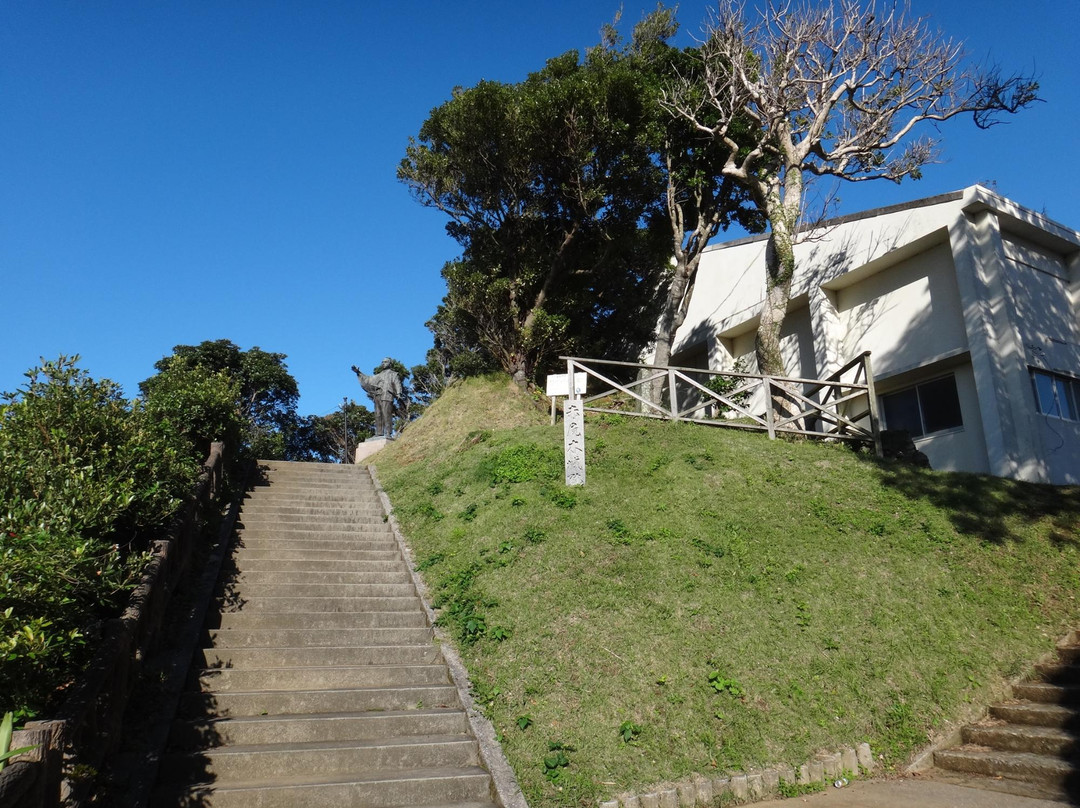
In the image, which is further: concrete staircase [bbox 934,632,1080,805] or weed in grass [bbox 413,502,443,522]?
weed in grass [bbox 413,502,443,522]

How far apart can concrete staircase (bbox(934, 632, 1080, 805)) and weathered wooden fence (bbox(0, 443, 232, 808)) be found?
6803 millimetres

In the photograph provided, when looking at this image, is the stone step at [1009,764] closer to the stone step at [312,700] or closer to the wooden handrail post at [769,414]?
the stone step at [312,700]

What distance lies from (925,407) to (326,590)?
13360 mm

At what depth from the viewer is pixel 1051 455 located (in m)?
13.6

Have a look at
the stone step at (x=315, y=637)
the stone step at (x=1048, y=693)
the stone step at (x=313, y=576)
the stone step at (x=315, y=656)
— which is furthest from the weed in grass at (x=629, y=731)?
the stone step at (x=313, y=576)

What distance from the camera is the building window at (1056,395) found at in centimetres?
1409

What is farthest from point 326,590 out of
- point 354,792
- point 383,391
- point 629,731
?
point 383,391

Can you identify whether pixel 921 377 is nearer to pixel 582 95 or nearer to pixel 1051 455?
pixel 1051 455

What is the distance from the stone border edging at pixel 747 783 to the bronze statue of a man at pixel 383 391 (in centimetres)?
1750

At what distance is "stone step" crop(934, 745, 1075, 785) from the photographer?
19.2 feet

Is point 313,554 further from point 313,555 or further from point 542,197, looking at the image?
point 542,197

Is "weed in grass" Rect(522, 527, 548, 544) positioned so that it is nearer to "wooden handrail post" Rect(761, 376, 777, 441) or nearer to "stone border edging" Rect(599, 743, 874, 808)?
"stone border edging" Rect(599, 743, 874, 808)

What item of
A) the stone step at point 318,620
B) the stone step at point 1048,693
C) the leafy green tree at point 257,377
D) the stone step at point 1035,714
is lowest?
the stone step at point 1035,714

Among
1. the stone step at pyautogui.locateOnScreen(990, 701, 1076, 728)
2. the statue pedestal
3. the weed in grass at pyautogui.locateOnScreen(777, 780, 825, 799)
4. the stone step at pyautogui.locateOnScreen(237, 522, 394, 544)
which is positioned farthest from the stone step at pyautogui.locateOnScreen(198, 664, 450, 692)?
the statue pedestal
